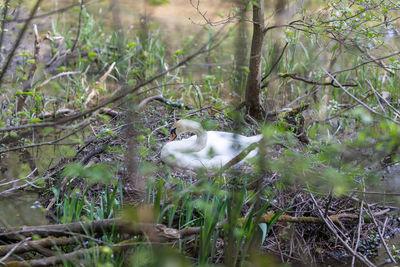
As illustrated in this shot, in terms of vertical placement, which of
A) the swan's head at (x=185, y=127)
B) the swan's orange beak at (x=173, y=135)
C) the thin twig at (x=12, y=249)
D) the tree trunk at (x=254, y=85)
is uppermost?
the tree trunk at (x=254, y=85)

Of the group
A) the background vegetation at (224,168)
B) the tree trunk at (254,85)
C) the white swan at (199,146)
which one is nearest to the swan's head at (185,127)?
the white swan at (199,146)

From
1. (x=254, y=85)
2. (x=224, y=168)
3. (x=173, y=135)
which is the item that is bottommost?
(x=173, y=135)

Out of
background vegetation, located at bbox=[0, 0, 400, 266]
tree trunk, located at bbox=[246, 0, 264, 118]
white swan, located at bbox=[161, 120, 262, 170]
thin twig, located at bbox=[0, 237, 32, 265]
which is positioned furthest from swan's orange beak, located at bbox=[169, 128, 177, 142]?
thin twig, located at bbox=[0, 237, 32, 265]

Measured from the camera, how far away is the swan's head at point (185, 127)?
156 inches

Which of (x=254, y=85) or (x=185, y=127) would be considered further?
(x=254, y=85)

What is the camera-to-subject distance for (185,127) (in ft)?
13.3

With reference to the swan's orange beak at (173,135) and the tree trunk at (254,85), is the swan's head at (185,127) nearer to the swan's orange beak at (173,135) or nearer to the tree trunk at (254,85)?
the swan's orange beak at (173,135)

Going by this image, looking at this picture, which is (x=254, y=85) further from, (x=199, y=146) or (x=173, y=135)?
(x=199, y=146)

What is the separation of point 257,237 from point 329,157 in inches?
35.0

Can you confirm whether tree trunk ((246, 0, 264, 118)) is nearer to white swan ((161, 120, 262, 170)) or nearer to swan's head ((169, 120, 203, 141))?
white swan ((161, 120, 262, 170))

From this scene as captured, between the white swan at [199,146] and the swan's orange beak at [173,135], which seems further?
the swan's orange beak at [173,135]

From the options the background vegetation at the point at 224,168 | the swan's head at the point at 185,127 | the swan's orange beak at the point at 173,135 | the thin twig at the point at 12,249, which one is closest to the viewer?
the background vegetation at the point at 224,168

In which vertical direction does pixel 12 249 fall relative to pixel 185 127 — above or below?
below

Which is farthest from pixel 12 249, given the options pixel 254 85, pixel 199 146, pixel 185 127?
pixel 254 85
